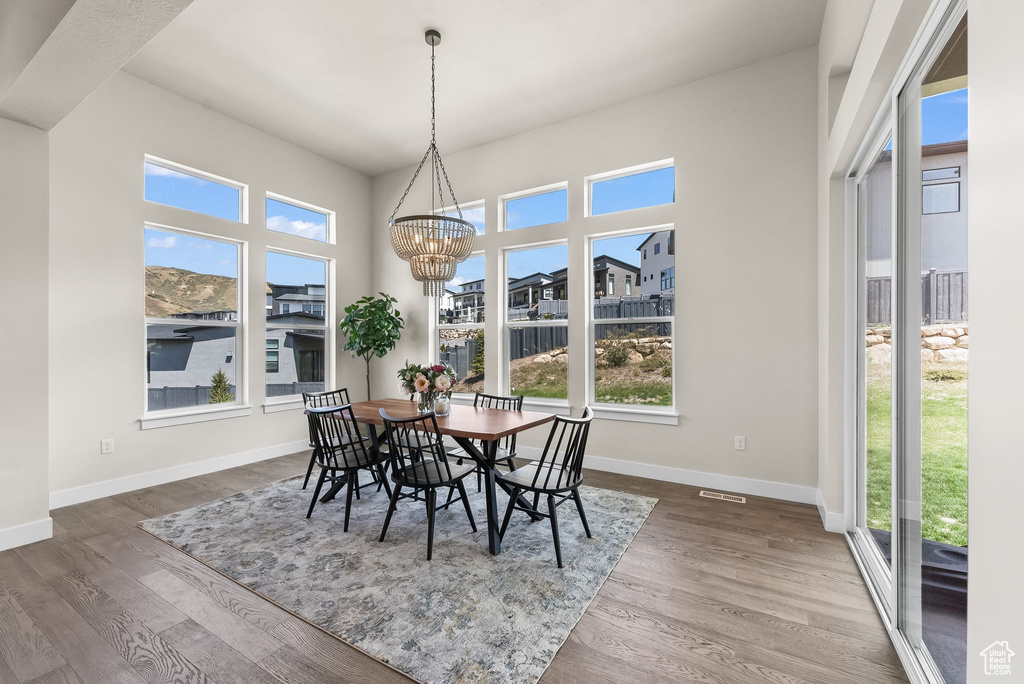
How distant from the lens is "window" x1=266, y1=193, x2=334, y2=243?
5164mm

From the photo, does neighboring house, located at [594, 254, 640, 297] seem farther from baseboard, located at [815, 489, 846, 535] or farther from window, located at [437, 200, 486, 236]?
baseboard, located at [815, 489, 846, 535]

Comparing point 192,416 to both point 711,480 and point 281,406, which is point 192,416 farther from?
point 711,480

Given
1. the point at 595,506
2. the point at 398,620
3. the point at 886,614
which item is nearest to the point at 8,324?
the point at 398,620

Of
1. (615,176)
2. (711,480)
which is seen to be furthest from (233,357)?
(711,480)

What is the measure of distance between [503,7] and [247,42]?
1.98 meters

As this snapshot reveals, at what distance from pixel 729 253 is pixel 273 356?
4.82 m

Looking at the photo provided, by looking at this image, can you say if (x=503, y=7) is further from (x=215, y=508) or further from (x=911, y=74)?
(x=215, y=508)

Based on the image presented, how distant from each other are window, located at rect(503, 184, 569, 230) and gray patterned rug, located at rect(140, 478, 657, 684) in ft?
9.40

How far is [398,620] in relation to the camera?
2121 mm

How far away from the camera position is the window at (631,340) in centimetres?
431

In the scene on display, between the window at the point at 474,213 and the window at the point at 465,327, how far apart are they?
0.35 m

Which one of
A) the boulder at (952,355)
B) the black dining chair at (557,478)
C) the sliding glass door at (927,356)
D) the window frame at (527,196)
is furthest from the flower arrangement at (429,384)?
the boulder at (952,355)

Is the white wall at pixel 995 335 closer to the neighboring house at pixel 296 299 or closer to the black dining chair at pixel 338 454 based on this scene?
the black dining chair at pixel 338 454

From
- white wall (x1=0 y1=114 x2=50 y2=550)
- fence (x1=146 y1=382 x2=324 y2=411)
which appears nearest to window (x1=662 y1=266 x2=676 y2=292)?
fence (x1=146 y1=382 x2=324 y2=411)
